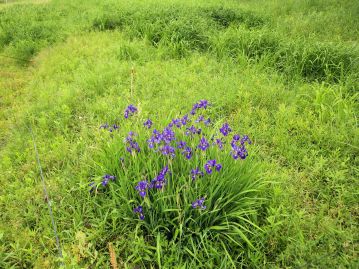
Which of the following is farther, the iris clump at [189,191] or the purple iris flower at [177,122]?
the purple iris flower at [177,122]

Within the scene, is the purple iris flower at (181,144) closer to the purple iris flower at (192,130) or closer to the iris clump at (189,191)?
the iris clump at (189,191)

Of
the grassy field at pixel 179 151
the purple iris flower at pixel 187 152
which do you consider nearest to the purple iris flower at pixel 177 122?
the grassy field at pixel 179 151

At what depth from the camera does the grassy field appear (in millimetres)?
2318

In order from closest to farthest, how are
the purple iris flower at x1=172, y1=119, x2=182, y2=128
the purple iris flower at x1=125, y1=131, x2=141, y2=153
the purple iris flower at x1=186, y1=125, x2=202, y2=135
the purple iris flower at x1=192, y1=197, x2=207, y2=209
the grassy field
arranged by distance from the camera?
the purple iris flower at x1=192, y1=197, x2=207, y2=209 < the grassy field < the purple iris flower at x1=125, y1=131, x2=141, y2=153 < the purple iris flower at x1=186, y1=125, x2=202, y2=135 < the purple iris flower at x1=172, y1=119, x2=182, y2=128

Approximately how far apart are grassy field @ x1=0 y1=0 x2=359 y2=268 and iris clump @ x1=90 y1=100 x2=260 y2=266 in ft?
0.05

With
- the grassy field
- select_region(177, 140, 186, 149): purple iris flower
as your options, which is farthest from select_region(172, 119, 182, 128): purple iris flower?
select_region(177, 140, 186, 149): purple iris flower

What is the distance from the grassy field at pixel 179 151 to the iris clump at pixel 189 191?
16 mm

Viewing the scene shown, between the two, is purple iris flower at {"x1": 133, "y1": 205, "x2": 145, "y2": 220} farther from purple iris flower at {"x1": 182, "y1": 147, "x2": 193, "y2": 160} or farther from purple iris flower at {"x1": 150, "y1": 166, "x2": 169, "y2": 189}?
purple iris flower at {"x1": 182, "y1": 147, "x2": 193, "y2": 160}

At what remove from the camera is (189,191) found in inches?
90.4

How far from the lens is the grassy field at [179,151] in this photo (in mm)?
2318

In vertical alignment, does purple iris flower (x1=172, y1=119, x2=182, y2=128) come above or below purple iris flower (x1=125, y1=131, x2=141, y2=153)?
above

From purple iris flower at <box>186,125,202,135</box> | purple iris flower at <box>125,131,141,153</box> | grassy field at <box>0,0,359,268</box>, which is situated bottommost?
grassy field at <box>0,0,359,268</box>

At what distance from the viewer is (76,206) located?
274 cm

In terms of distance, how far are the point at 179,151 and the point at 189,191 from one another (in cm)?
43
